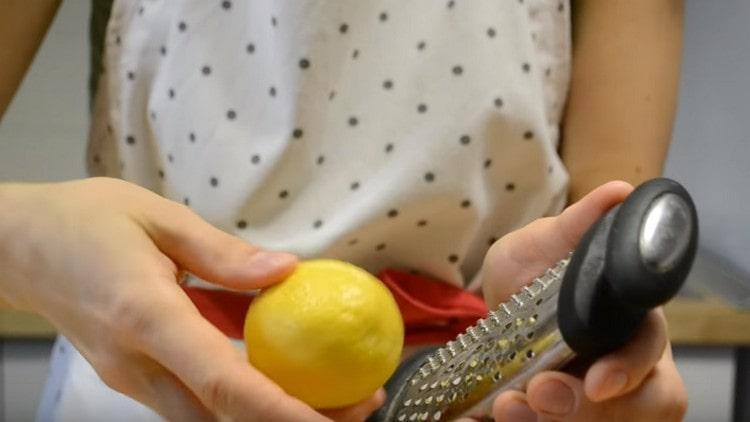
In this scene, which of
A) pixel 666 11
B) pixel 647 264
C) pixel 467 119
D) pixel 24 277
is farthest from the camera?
pixel 666 11

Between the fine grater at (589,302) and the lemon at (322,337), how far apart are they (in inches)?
1.5

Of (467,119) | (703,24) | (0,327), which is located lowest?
(0,327)

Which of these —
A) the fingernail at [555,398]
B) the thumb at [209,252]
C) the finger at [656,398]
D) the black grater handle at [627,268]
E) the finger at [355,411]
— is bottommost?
the finger at [355,411]

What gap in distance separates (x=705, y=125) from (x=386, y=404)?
0.77 m

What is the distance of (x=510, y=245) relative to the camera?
0.48 m

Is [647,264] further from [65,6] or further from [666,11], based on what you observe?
[65,6]

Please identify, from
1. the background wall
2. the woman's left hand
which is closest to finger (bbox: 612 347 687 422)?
the woman's left hand

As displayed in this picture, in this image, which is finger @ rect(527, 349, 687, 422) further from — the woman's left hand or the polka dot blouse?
the polka dot blouse

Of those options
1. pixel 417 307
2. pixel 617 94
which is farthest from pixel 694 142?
pixel 417 307

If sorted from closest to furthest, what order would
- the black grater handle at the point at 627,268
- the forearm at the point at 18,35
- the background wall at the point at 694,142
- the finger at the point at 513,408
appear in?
1. the black grater handle at the point at 627,268
2. the finger at the point at 513,408
3. the forearm at the point at 18,35
4. the background wall at the point at 694,142

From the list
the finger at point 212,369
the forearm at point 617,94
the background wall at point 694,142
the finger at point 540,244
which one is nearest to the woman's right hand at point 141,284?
the finger at point 212,369

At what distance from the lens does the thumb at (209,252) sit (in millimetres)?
409

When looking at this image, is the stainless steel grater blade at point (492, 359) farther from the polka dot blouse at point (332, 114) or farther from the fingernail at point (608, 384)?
the polka dot blouse at point (332, 114)

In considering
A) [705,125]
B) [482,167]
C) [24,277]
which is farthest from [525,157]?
[705,125]
